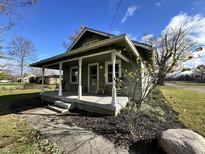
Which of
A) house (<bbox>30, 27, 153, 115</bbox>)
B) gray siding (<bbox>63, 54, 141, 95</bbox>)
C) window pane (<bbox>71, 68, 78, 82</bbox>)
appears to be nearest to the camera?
house (<bbox>30, 27, 153, 115</bbox>)

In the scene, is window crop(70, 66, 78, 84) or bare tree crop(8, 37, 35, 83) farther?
bare tree crop(8, 37, 35, 83)

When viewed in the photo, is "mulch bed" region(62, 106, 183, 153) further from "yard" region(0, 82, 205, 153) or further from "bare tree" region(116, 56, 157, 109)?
"bare tree" region(116, 56, 157, 109)

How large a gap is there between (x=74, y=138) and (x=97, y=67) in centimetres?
755

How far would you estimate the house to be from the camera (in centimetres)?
641

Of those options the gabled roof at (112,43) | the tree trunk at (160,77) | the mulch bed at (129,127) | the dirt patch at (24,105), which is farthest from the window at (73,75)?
the tree trunk at (160,77)

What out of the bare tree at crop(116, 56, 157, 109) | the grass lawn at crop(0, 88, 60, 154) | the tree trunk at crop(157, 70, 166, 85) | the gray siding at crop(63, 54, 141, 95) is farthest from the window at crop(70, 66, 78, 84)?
the tree trunk at crop(157, 70, 166, 85)

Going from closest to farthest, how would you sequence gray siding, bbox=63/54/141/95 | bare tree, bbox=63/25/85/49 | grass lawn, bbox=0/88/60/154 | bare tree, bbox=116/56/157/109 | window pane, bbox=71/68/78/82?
grass lawn, bbox=0/88/60/154 → bare tree, bbox=116/56/157/109 → gray siding, bbox=63/54/141/95 → window pane, bbox=71/68/78/82 → bare tree, bbox=63/25/85/49

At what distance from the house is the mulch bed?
2.29 feet

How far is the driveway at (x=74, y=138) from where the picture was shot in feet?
12.4

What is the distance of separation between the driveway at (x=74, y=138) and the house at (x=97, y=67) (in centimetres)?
184

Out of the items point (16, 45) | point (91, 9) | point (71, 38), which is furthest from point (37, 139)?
point (16, 45)

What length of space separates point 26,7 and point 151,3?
252 inches

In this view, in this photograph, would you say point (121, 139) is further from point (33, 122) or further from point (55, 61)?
point (55, 61)

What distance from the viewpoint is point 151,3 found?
7.78 m
